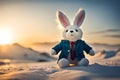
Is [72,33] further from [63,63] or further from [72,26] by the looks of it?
[63,63]

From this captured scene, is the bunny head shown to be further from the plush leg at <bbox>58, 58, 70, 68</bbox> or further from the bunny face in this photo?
the plush leg at <bbox>58, 58, 70, 68</bbox>

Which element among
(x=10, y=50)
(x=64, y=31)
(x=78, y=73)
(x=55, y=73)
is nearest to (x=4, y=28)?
(x=10, y=50)

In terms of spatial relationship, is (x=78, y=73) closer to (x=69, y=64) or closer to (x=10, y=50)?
(x=69, y=64)

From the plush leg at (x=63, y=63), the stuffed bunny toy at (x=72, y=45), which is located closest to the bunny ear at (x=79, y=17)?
the stuffed bunny toy at (x=72, y=45)

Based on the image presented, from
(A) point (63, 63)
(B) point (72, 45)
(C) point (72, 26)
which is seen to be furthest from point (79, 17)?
(A) point (63, 63)

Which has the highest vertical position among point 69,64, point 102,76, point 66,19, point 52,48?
point 66,19

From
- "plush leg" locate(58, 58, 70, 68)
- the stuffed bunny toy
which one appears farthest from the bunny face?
"plush leg" locate(58, 58, 70, 68)
